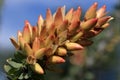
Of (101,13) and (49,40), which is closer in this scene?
(49,40)

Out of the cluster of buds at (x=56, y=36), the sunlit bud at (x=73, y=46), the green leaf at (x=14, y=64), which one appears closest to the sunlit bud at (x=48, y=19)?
the cluster of buds at (x=56, y=36)

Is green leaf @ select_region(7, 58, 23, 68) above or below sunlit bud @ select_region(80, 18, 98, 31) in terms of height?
below

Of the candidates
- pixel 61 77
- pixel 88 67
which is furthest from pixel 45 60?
pixel 61 77

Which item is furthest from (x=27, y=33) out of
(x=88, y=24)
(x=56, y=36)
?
(x=88, y=24)

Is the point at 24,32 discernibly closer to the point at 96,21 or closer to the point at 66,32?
the point at 66,32

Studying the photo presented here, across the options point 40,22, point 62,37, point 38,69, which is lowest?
point 38,69

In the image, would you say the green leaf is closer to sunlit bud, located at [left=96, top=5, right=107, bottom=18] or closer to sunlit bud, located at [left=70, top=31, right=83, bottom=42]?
sunlit bud, located at [left=70, top=31, right=83, bottom=42]

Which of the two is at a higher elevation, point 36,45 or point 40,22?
point 40,22

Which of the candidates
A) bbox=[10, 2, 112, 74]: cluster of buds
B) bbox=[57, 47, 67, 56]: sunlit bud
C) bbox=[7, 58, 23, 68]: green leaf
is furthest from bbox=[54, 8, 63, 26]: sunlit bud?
bbox=[7, 58, 23, 68]: green leaf

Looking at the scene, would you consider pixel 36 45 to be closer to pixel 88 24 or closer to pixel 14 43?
pixel 14 43

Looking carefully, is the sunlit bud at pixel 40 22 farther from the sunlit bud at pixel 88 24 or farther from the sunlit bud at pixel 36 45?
the sunlit bud at pixel 88 24
